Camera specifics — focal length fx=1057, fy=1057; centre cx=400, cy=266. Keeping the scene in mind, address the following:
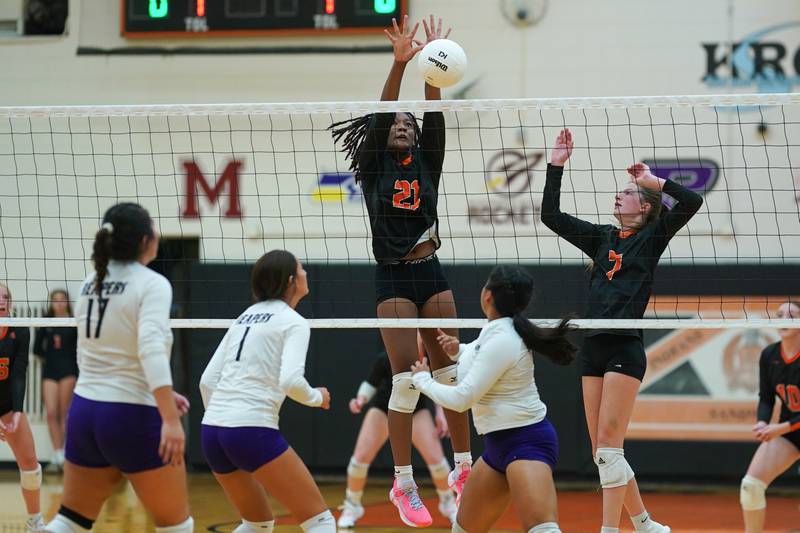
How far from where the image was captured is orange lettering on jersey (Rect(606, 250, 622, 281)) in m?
6.36

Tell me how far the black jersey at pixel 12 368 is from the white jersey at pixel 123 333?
→ 350cm

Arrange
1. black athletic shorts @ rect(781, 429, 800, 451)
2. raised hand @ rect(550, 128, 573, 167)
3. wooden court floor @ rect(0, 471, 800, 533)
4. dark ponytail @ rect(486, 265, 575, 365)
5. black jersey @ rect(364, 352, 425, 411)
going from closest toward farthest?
1. dark ponytail @ rect(486, 265, 575, 365)
2. raised hand @ rect(550, 128, 573, 167)
3. black athletic shorts @ rect(781, 429, 800, 451)
4. wooden court floor @ rect(0, 471, 800, 533)
5. black jersey @ rect(364, 352, 425, 411)

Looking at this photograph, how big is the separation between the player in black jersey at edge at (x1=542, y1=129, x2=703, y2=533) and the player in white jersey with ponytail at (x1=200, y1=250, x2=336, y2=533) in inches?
73.5

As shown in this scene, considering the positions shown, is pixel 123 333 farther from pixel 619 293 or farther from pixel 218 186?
pixel 218 186

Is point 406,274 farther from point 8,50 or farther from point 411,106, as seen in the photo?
point 8,50

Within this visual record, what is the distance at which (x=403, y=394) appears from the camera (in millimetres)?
6262

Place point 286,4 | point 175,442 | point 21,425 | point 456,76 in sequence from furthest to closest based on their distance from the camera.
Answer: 1. point 286,4
2. point 21,425
3. point 456,76
4. point 175,442

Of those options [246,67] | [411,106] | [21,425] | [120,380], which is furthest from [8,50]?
[120,380]

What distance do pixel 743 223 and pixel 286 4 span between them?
5.90m

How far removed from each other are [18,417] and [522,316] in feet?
14.1

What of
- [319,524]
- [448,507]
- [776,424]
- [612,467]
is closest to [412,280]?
[612,467]

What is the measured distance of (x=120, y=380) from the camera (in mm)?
4699

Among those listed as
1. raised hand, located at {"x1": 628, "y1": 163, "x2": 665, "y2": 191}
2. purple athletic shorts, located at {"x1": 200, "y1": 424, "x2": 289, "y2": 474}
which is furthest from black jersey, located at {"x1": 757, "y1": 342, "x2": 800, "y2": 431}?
purple athletic shorts, located at {"x1": 200, "y1": 424, "x2": 289, "y2": 474}

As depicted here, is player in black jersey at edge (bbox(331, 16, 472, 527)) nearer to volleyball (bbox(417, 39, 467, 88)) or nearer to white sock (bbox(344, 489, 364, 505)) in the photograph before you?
volleyball (bbox(417, 39, 467, 88))
